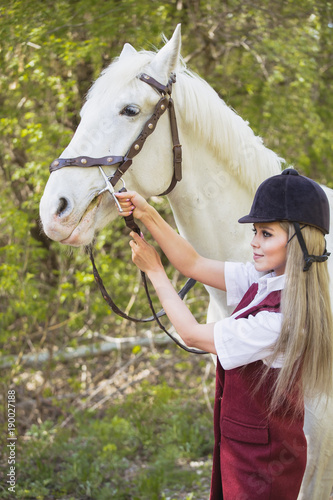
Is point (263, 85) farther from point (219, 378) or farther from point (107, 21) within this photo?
point (219, 378)

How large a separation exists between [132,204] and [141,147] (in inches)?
11.7

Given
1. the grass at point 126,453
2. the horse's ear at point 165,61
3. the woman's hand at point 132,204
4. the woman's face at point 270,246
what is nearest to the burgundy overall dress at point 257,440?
the woman's face at point 270,246

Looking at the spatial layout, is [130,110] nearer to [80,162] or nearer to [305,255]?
[80,162]

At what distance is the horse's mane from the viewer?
2.13m

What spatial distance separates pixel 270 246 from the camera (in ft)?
5.80

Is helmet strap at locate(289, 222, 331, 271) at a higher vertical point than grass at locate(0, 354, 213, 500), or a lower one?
higher

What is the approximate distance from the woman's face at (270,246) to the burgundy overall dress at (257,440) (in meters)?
0.11

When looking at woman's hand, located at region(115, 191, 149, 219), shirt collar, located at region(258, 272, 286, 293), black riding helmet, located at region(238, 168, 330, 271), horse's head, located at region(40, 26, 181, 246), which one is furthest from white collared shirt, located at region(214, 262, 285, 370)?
horse's head, located at region(40, 26, 181, 246)

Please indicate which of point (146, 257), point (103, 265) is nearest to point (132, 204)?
point (146, 257)

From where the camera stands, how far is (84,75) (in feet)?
18.9

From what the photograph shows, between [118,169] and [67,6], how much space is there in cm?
267

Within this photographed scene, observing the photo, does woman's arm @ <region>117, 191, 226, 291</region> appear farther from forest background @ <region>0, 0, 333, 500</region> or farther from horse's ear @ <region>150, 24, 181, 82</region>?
forest background @ <region>0, 0, 333, 500</region>

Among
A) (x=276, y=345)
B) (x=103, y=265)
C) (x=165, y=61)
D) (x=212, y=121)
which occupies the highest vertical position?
(x=165, y=61)

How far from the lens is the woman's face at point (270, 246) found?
1.75m
